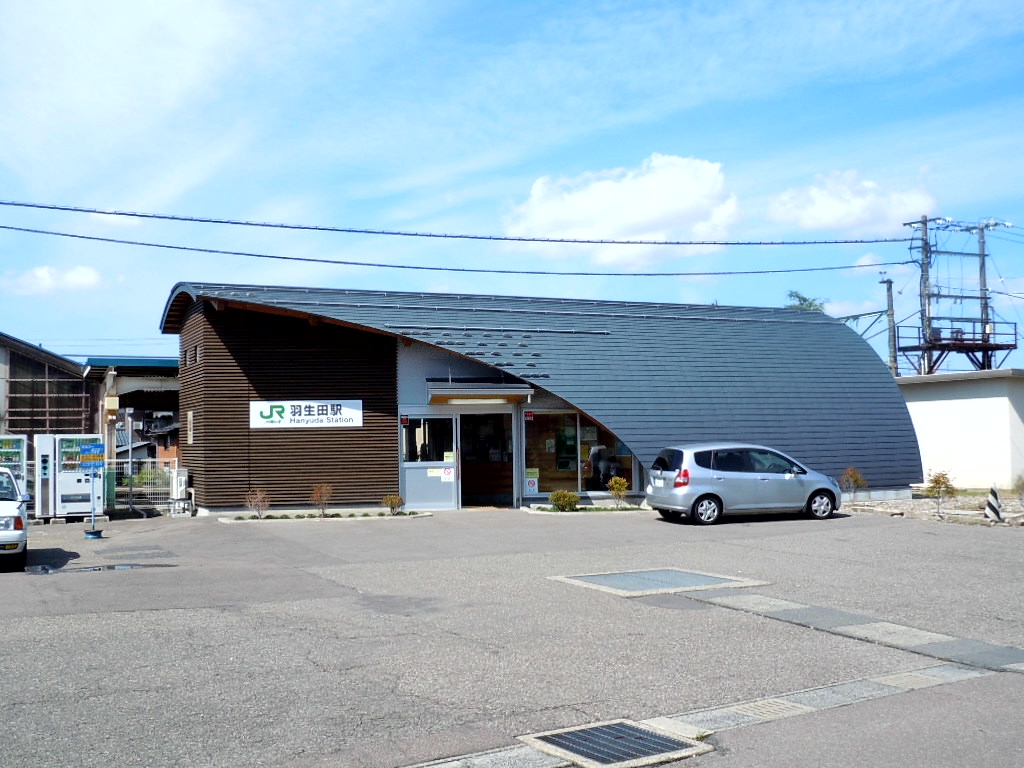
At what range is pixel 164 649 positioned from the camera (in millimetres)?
8680

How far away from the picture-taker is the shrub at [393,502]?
22.1 m

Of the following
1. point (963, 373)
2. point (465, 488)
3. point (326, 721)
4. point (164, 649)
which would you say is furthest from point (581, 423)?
point (326, 721)

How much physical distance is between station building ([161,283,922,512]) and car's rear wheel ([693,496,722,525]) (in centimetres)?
335

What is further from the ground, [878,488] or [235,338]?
[235,338]

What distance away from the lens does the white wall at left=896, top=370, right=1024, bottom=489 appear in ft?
94.2

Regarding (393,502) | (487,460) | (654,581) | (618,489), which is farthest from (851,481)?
(654,581)

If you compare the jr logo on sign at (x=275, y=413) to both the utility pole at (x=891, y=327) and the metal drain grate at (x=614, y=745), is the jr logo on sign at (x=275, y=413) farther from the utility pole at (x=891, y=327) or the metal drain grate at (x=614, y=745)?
the utility pole at (x=891, y=327)

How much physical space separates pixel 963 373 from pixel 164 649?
26.5 metres

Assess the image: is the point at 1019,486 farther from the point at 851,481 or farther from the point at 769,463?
the point at 769,463

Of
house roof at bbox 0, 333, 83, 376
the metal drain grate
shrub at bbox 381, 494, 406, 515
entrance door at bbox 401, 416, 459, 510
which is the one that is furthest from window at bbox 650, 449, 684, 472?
house roof at bbox 0, 333, 83, 376

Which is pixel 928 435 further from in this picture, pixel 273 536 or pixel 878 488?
pixel 273 536

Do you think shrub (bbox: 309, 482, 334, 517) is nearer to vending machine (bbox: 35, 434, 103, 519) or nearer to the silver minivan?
vending machine (bbox: 35, 434, 103, 519)

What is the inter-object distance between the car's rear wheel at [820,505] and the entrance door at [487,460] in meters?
7.10

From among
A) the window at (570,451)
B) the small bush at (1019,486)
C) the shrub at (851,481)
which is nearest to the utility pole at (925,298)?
the small bush at (1019,486)
